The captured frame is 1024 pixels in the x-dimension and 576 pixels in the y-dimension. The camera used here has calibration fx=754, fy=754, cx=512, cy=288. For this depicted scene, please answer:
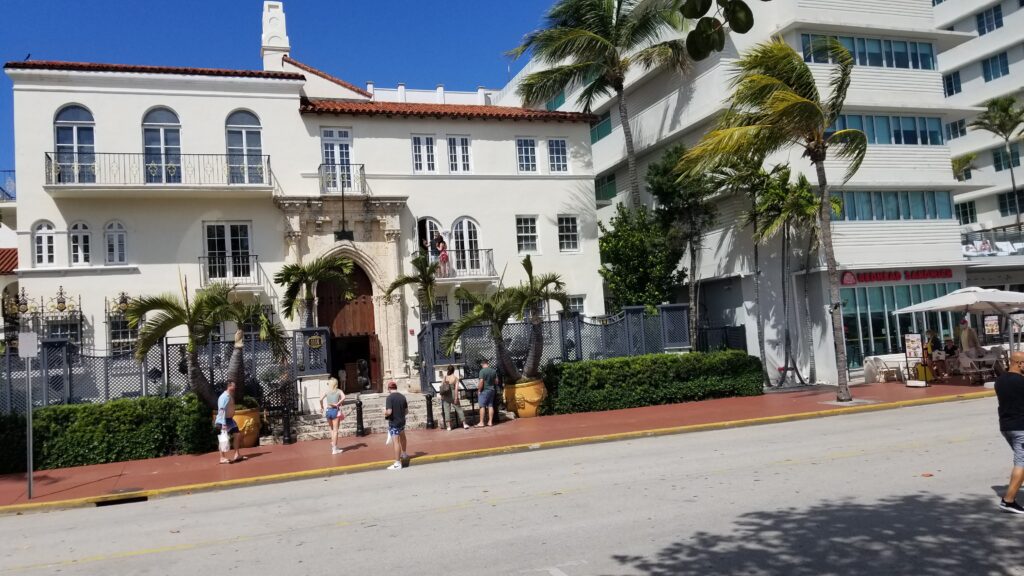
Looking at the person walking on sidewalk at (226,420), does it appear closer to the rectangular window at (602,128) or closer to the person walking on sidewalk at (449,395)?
the person walking on sidewalk at (449,395)

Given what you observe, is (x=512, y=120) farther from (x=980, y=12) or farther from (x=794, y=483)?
(x=980, y=12)

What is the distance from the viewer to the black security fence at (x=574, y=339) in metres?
20.2

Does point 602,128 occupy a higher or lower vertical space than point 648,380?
higher

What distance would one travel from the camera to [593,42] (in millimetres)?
25422

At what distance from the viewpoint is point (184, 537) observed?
8.67 m

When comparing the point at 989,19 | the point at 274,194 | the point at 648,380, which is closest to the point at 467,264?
the point at 274,194

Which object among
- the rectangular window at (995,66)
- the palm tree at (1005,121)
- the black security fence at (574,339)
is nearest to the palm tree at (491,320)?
the black security fence at (574,339)

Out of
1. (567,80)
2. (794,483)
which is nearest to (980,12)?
(567,80)

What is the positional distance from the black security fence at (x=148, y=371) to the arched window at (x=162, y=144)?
6662mm

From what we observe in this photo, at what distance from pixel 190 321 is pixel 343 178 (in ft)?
32.2

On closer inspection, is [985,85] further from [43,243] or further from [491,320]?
[43,243]

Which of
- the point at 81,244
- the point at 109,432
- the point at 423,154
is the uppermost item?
the point at 423,154

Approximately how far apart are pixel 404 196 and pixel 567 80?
6.93 meters

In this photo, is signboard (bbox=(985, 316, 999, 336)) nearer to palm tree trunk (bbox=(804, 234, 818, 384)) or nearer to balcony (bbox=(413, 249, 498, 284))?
palm tree trunk (bbox=(804, 234, 818, 384))
